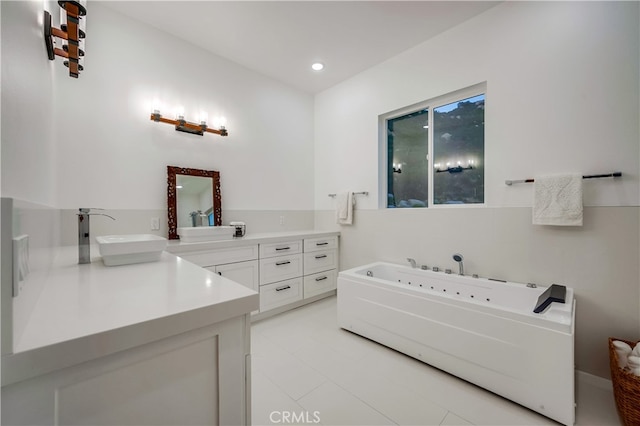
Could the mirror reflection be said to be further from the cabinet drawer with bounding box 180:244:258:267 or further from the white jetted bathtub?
the white jetted bathtub

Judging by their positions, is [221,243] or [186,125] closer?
[221,243]

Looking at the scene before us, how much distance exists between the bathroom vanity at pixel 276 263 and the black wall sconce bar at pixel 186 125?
1161 mm

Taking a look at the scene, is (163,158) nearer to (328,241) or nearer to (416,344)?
(328,241)

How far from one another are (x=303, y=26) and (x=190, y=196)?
2.02 metres

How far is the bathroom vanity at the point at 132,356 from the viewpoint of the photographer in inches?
19.4

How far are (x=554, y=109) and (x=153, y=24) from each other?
358 cm

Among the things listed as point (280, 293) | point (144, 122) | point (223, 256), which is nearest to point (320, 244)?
point (280, 293)

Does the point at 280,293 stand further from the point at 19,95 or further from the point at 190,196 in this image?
the point at 19,95

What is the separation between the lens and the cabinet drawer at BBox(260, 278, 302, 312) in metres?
2.67

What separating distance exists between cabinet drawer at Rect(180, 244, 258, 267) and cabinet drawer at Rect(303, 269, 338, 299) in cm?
82

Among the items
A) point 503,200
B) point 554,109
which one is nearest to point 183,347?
point 503,200

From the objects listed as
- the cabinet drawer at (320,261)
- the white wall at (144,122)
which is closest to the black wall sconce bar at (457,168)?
the cabinet drawer at (320,261)

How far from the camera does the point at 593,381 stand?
1782mm

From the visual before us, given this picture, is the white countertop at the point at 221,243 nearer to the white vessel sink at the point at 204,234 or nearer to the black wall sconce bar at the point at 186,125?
the white vessel sink at the point at 204,234
